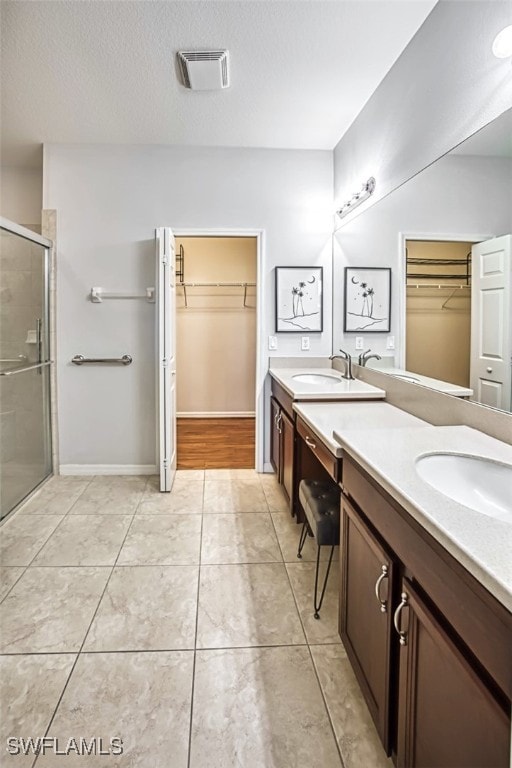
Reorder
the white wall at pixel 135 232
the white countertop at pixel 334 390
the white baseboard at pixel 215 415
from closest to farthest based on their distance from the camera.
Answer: the white countertop at pixel 334 390, the white wall at pixel 135 232, the white baseboard at pixel 215 415

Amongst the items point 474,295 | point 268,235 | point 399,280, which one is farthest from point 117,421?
point 474,295

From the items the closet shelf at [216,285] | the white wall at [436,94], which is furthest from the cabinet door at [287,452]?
the closet shelf at [216,285]

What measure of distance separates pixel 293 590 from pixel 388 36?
8.93 ft

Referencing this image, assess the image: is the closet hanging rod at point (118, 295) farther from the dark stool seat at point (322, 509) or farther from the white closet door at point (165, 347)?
the dark stool seat at point (322, 509)

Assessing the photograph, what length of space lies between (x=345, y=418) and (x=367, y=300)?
1202mm

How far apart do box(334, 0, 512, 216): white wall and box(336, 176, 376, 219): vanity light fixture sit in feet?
0.18

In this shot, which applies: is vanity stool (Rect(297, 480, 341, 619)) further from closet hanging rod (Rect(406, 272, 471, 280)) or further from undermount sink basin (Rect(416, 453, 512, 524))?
closet hanging rod (Rect(406, 272, 471, 280))

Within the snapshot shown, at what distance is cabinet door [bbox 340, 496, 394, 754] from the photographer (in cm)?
123

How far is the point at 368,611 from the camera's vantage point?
4.56ft

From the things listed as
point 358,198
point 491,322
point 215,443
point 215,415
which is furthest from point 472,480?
point 215,415

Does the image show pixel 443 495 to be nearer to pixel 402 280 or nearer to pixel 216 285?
pixel 402 280

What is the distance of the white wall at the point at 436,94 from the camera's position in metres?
1.68

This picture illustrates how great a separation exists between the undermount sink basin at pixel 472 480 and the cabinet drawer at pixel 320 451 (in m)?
0.40

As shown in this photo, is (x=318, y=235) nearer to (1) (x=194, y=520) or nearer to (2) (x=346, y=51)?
(2) (x=346, y=51)
